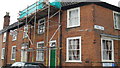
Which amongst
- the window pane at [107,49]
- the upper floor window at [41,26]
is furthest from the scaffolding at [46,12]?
the window pane at [107,49]

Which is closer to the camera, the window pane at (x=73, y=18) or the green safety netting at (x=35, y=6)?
the window pane at (x=73, y=18)

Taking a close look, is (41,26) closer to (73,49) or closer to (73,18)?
(73,18)

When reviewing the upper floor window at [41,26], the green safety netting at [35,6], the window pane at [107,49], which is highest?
the green safety netting at [35,6]

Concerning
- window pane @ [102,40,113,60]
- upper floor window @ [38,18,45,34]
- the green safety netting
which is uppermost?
the green safety netting

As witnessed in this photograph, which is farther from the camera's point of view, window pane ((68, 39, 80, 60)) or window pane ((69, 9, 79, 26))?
window pane ((69, 9, 79, 26))

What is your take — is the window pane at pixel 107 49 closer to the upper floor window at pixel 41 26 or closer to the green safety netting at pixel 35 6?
the green safety netting at pixel 35 6

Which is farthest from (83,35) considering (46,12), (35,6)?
(35,6)

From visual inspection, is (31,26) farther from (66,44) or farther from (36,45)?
(66,44)

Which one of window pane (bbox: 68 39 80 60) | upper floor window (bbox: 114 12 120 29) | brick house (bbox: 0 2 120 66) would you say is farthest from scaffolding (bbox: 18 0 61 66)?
upper floor window (bbox: 114 12 120 29)

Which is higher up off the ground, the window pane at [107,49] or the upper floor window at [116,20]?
the upper floor window at [116,20]

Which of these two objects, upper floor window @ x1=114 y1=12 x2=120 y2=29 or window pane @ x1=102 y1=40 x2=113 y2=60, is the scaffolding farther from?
upper floor window @ x1=114 y1=12 x2=120 y2=29

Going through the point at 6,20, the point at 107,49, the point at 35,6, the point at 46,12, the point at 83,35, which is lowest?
the point at 107,49

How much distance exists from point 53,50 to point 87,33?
13.3 ft

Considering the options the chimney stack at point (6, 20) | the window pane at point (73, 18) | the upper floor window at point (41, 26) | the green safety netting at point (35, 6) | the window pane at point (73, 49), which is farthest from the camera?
the chimney stack at point (6, 20)
